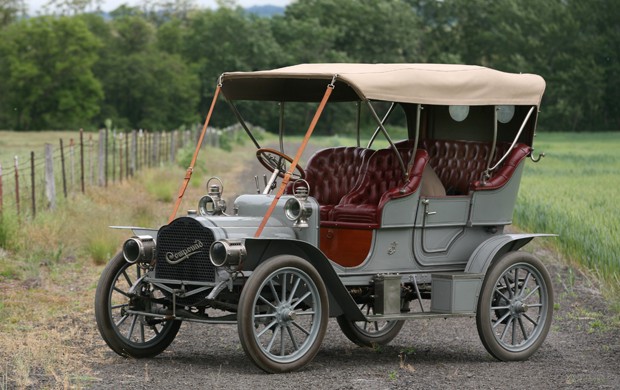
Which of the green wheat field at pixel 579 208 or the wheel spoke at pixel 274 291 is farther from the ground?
the wheel spoke at pixel 274 291

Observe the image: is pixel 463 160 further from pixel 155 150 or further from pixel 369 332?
pixel 155 150

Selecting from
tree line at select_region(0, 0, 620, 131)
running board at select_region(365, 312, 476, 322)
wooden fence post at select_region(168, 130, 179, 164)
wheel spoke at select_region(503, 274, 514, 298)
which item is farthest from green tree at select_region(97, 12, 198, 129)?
running board at select_region(365, 312, 476, 322)

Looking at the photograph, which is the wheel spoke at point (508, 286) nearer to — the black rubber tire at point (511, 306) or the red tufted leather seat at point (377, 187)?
the black rubber tire at point (511, 306)

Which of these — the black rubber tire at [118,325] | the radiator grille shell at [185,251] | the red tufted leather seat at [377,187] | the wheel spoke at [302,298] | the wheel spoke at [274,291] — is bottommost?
the black rubber tire at [118,325]

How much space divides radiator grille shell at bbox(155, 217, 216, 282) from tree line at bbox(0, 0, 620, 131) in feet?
221

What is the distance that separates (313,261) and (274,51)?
276ft

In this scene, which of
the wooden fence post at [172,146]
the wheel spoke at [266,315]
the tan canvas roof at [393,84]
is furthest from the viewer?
the wooden fence post at [172,146]

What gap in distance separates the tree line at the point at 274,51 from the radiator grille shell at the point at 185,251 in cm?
6733

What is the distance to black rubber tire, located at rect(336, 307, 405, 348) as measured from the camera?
9695 millimetres

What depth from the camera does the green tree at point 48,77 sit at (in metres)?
83.4

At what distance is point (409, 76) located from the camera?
888 cm

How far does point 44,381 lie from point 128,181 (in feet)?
55.1

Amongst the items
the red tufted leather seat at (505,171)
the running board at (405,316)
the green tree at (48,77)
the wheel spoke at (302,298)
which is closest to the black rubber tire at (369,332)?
the running board at (405,316)

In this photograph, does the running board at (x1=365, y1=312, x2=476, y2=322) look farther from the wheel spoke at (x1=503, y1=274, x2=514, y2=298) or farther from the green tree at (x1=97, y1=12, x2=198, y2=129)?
the green tree at (x1=97, y1=12, x2=198, y2=129)
